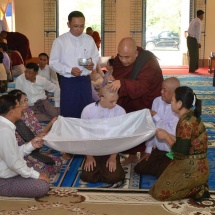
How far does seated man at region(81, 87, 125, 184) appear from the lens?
12.7ft

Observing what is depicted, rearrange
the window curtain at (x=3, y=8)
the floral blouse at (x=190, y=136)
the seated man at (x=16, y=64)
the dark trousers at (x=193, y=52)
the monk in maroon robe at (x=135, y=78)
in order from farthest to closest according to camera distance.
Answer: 1. the window curtain at (x=3, y=8)
2. the dark trousers at (x=193, y=52)
3. the seated man at (x=16, y=64)
4. the monk in maroon robe at (x=135, y=78)
5. the floral blouse at (x=190, y=136)

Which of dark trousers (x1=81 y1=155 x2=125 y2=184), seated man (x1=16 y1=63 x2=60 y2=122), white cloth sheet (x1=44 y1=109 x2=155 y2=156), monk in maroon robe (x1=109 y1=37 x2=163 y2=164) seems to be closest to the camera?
white cloth sheet (x1=44 y1=109 x2=155 y2=156)

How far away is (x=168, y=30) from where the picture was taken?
1553 cm

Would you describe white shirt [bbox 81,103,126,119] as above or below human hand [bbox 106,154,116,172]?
above

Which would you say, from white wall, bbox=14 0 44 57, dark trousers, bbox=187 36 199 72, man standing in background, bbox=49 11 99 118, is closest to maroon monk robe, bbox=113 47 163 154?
man standing in background, bbox=49 11 99 118

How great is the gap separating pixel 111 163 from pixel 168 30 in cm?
1213

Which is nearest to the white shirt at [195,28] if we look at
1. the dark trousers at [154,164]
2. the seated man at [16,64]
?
the seated man at [16,64]

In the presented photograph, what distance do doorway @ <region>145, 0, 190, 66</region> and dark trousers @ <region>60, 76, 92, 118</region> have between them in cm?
Answer: 986

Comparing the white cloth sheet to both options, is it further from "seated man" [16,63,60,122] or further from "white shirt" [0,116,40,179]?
"seated man" [16,63,60,122]

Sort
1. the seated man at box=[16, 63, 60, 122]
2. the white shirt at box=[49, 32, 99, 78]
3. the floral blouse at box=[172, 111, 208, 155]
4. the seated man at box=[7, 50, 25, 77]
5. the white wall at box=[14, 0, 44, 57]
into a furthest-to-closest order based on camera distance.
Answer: the white wall at box=[14, 0, 44, 57] → the seated man at box=[7, 50, 25, 77] → the seated man at box=[16, 63, 60, 122] → the white shirt at box=[49, 32, 99, 78] → the floral blouse at box=[172, 111, 208, 155]

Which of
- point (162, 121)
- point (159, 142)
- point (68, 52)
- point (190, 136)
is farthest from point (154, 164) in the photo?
point (68, 52)

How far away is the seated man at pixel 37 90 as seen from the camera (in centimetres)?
610

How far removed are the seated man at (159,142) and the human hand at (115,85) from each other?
0.35 meters

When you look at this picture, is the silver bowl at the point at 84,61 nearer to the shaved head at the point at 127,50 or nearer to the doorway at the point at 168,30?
the shaved head at the point at 127,50
